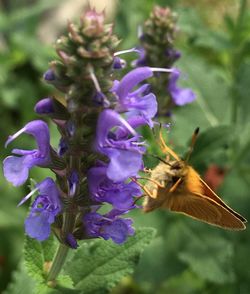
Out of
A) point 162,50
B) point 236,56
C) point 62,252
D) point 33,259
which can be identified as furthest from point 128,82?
point 236,56

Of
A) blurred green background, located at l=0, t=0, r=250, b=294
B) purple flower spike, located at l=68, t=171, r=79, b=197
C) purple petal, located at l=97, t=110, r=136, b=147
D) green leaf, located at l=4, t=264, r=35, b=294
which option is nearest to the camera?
purple petal, located at l=97, t=110, r=136, b=147

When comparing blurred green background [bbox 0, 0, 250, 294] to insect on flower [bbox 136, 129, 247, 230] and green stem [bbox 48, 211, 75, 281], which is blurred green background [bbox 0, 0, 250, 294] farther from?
green stem [bbox 48, 211, 75, 281]

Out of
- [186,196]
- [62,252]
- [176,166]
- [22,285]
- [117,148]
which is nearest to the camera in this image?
[117,148]

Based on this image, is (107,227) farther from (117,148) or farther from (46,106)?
(46,106)

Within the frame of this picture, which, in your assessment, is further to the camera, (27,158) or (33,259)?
(33,259)

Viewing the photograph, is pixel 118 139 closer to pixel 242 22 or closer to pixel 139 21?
pixel 242 22

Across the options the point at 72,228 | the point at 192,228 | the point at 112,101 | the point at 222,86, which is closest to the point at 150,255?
the point at 192,228

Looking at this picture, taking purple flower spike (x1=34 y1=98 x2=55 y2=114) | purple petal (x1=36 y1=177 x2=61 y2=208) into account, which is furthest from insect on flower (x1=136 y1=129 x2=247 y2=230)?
purple flower spike (x1=34 y1=98 x2=55 y2=114)
